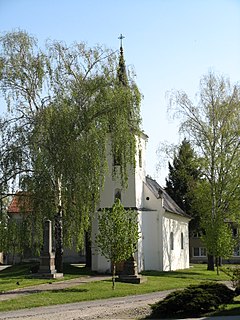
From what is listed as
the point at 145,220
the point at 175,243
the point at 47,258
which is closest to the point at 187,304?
the point at 47,258

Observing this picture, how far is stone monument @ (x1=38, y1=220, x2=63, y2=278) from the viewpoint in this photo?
30.1m

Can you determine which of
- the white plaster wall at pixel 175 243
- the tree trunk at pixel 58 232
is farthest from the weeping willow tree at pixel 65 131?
the white plaster wall at pixel 175 243

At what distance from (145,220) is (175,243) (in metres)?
5.51

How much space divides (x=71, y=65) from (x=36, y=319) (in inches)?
718

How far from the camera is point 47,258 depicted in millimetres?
30562

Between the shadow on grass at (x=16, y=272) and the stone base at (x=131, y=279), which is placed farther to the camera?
the shadow on grass at (x=16, y=272)

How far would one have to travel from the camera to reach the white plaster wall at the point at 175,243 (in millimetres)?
41706

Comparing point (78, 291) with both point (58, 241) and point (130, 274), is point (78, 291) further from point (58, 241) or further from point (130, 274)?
point (58, 241)

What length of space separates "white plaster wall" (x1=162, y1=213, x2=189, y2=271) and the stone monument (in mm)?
12353

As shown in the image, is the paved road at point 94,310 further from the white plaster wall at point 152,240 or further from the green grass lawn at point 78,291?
the white plaster wall at point 152,240

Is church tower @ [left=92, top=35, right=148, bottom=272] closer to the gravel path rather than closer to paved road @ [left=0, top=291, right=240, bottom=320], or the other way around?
the gravel path

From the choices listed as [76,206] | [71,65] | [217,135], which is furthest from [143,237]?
[71,65]

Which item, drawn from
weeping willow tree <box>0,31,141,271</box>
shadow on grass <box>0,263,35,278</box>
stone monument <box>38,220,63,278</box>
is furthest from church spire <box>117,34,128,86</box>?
shadow on grass <box>0,263,35,278</box>

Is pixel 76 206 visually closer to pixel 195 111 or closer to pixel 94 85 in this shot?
pixel 94 85
